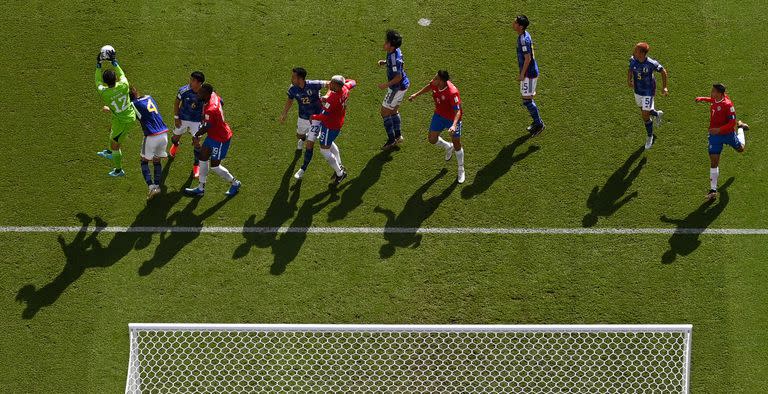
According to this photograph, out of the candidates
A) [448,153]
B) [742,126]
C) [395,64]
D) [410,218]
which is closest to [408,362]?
[410,218]

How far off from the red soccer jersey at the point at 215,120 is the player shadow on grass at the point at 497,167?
4046 millimetres

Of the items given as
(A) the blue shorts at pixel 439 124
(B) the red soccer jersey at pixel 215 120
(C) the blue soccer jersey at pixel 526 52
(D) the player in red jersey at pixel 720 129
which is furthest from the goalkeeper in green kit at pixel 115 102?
(D) the player in red jersey at pixel 720 129

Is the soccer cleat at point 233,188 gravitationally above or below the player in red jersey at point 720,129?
below

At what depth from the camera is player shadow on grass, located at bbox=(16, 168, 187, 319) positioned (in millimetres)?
13320

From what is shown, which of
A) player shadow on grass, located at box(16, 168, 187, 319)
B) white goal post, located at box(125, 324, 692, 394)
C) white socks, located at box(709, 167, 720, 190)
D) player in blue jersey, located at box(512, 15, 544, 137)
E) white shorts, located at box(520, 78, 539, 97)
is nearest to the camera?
white goal post, located at box(125, 324, 692, 394)

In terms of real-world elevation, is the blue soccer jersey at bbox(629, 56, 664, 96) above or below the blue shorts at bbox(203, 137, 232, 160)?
above

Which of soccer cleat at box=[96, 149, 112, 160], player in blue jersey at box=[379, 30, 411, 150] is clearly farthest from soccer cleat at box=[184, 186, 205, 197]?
player in blue jersey at box=[379, 30, 411, 150]

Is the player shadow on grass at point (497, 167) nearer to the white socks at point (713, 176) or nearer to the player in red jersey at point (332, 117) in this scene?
the player in red jersey at point (332, 117)

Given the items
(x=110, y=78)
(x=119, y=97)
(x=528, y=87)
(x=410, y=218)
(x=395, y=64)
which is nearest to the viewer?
(x=110, y=78)

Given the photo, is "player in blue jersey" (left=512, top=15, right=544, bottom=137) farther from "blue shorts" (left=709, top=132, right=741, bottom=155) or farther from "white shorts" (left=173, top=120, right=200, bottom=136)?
"white shorts" (left=173, top=120, right=200, bottom=136)

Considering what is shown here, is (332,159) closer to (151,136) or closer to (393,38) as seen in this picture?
(393,38)

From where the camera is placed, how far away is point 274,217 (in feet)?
47.1

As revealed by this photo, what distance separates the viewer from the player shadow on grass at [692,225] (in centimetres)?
1371

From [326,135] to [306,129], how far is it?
0.86m
